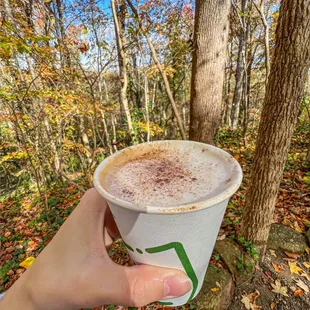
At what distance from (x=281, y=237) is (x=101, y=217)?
242 centimetres

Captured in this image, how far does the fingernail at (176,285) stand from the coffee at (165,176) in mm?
428

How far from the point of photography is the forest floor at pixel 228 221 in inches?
80.0

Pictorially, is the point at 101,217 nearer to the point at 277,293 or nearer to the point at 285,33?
the point at 285,33

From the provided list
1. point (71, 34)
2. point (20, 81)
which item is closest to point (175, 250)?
point (20, 81)

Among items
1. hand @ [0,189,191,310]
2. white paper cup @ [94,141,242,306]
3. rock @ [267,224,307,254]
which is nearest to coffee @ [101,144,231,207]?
white paper cup @ [94,141,242,306]

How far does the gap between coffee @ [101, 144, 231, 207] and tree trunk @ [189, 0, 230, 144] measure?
1.42 meters

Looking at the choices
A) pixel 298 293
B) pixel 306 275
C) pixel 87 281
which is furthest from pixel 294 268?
pixel 87 281

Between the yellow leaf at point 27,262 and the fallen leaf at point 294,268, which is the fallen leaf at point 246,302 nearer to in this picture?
the fallen leaf at point 294,268

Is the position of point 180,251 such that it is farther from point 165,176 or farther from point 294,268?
point 294,268

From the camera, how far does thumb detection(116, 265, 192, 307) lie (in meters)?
0.91

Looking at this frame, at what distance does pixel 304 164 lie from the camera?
3.77m

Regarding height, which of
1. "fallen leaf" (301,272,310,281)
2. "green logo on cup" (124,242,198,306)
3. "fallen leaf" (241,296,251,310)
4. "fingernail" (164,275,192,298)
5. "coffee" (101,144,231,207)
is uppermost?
"coffee" (101,144,231,207)

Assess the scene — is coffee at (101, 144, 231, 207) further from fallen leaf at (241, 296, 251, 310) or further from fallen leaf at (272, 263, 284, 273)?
fallen leaf at (272, 263, 284, 273)

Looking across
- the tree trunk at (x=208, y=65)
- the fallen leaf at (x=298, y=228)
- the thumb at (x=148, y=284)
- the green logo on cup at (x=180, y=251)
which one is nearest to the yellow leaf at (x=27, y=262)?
the thumb at (x=148, y=284)
